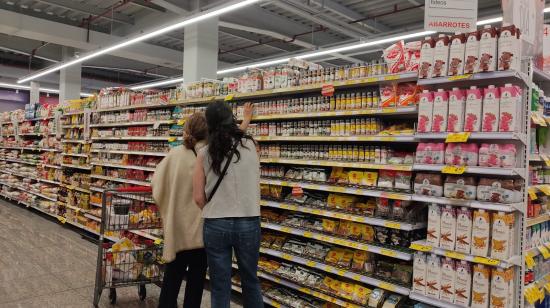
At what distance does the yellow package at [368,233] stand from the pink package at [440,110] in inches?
39.9

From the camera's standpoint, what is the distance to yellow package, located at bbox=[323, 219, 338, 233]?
3.64 meters

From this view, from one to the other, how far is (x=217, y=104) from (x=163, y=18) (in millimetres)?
8008

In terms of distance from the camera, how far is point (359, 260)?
3.43 metres

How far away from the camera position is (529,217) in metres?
2.89

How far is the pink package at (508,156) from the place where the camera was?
101 inches

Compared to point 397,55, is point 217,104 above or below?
below

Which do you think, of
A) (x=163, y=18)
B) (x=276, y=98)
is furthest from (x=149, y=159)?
(x=163, y=18)

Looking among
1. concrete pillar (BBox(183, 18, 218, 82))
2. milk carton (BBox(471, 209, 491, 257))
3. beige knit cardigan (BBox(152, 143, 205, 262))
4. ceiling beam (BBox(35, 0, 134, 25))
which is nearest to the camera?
milk carton (BBox(471, 209, 491, 257))

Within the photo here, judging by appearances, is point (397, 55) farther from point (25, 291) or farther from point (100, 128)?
point (100, 128)

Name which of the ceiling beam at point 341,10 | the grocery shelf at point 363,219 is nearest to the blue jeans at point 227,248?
the grocery shelf at point 363,219

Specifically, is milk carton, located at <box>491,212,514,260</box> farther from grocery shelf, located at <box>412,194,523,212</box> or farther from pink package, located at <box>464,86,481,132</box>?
pink package, located at <box>464,86,481,132</box>

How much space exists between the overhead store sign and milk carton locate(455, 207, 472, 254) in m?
1.40

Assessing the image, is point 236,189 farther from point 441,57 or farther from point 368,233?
point 441,57

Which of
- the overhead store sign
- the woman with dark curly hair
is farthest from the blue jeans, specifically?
the overhead store sign
